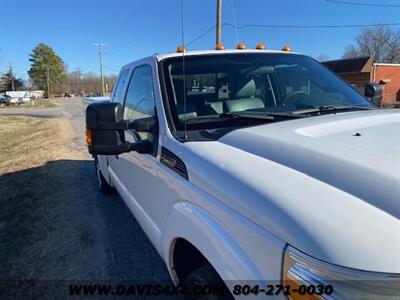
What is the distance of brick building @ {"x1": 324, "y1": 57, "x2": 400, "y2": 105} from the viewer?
34.8 m

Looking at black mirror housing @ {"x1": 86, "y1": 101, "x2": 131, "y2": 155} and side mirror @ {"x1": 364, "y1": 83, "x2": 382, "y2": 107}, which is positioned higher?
side mirror @ {"x1": 364, "y1": 83, "x2": 382, "y2": 107}

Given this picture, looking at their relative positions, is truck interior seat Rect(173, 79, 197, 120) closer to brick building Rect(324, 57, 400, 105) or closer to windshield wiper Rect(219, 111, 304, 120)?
windshield wiper Rect(219, 111, 304, 120)

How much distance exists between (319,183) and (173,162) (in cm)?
97

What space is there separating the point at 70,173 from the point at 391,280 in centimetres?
718

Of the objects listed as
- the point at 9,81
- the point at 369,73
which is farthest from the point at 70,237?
the point at 9,81

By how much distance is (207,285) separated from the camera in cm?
178

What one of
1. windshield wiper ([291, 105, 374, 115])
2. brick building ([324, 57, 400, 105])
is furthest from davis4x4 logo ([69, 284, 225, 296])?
brick building ([324, 57, 400, 105])

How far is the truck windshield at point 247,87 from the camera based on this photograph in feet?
8.68

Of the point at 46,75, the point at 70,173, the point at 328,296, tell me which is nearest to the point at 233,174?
the point at 328,296

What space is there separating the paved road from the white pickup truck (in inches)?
29.3

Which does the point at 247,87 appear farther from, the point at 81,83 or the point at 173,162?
the point at 81,83

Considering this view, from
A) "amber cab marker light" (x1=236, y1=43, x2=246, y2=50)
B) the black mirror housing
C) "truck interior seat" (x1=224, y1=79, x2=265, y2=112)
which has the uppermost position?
"amber cab marker light" (x1=236, y1=43, x2=246, y2=50)

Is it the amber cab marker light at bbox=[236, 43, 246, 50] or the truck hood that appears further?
the amber cab marker light at bbox=[236, 43, 246, 50]

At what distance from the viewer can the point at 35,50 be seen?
355ft
